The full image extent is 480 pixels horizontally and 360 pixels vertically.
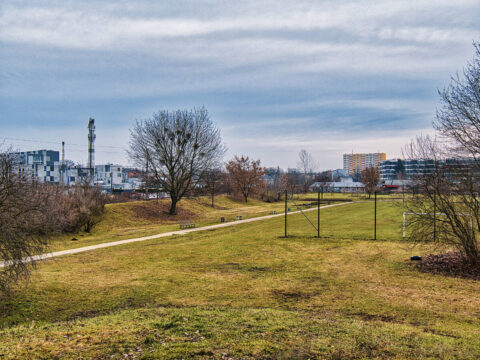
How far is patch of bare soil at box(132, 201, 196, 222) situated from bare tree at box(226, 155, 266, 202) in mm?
23333

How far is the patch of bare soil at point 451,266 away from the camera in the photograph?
12.5 meters

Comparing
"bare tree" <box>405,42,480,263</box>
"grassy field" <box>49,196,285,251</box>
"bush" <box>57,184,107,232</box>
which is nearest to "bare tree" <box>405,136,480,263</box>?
"bare tree" <box>405,42,480,263</box>

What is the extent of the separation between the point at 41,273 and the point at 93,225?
17965 millimetres

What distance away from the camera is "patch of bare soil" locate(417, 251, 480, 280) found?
1254 cm

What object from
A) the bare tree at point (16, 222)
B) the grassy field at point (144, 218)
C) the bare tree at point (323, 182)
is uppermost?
the bare tree at point (323, 182)

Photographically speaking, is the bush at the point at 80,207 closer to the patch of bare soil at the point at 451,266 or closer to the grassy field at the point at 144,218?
the grassy field at the point at 144,218

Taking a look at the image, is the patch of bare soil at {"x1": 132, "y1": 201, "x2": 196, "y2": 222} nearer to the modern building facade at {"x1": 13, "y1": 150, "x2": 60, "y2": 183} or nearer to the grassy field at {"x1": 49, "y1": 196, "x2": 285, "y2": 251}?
the grassy field at {"x1": 49, "y1": 196, "x2": 285, "y2": 251}

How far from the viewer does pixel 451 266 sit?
13289mm

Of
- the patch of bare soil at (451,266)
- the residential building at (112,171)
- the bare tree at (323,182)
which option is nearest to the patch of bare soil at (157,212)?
the patch of bare soil at (451,266)

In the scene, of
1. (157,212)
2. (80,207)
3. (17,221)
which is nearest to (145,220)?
(157,212)

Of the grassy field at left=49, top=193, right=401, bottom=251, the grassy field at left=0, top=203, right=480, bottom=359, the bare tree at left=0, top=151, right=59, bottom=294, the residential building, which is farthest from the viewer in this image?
the residential building

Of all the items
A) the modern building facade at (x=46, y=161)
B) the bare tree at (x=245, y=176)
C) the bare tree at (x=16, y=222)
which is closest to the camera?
the bare tree at (x=16, y=222)

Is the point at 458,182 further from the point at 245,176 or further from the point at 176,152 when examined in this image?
the point at 245,176

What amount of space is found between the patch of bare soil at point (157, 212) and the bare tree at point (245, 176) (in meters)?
23.3
